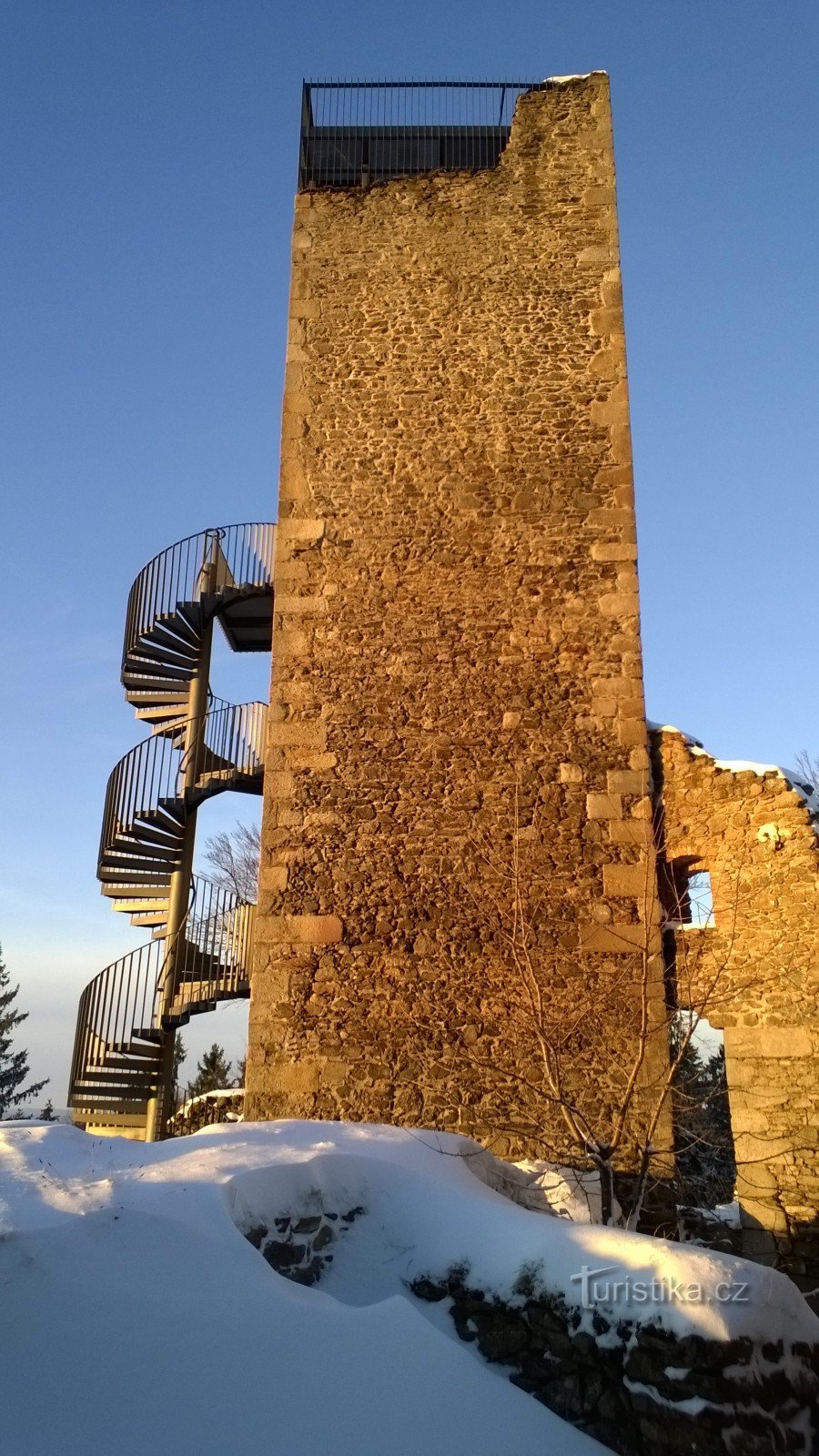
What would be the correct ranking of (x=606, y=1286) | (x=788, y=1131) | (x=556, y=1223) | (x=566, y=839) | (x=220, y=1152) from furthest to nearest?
(x=566, y=839) < (x=788, y=1131) < (x=220, y=1152) < (x=556, y=1223) < (x=606, y=1286)

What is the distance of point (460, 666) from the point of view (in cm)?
773

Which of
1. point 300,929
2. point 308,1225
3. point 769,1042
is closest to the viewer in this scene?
point 308,1225

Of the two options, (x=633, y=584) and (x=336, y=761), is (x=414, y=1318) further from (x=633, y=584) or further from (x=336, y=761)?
(x=633, y=584)

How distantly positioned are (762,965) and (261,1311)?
15.8ft

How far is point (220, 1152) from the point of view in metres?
4.02

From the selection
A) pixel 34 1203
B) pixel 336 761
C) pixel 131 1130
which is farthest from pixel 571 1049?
pixel 131 1130

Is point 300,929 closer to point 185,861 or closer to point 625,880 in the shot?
point 625,880

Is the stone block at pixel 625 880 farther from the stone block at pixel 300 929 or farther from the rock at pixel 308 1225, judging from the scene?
the rock at pixel 308 1225

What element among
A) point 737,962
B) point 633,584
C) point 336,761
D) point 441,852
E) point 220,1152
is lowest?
point 220,1152

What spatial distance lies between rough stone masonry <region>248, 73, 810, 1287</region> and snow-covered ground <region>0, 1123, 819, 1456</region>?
271 centimetres

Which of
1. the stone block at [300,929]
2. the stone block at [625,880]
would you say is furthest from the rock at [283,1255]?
the stone block at [625,880]

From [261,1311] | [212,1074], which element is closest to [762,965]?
[261,1311]

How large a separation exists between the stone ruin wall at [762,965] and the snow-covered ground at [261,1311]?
3.32m

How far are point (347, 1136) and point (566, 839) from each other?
322 cm
